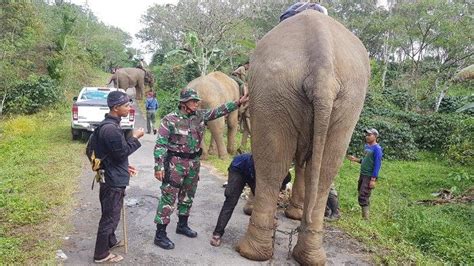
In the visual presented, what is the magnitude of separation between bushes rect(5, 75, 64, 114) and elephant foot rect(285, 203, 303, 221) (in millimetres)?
12776

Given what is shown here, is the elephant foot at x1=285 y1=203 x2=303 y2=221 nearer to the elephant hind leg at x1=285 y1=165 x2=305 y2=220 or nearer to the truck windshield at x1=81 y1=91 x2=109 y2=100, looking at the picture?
the elephant hind leg at x1=285 y1=165 x2=305 y2=220

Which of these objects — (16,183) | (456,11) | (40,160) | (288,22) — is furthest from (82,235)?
(456,11)

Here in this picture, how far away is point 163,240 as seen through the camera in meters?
4.73

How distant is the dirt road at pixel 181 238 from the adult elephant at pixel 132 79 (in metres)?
15.5

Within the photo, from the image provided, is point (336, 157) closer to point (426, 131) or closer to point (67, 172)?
point (67, 172)

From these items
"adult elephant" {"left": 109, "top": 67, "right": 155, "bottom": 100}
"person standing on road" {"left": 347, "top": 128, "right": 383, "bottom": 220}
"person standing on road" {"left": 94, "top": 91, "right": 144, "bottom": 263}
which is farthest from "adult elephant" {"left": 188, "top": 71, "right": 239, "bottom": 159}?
"adult elephant" {"left": 109, "top": 67, "right": 155, "bottom": 100}

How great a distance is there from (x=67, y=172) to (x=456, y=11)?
17.1 metres

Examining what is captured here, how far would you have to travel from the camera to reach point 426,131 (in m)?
16.1

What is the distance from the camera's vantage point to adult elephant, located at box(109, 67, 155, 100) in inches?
864

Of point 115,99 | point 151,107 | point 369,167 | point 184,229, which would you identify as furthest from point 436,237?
point 151,107

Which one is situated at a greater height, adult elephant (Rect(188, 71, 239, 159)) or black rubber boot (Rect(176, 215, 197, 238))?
adult elephant (Rect(188, 71, 239, 159))

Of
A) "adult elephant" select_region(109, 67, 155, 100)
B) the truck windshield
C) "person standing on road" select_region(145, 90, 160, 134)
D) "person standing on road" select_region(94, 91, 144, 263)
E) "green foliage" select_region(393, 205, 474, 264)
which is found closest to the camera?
"person standing on road" select_region(94, 91, 144, 263)

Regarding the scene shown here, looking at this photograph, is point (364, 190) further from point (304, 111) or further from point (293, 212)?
point (304, 111)

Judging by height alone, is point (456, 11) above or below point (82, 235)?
above
